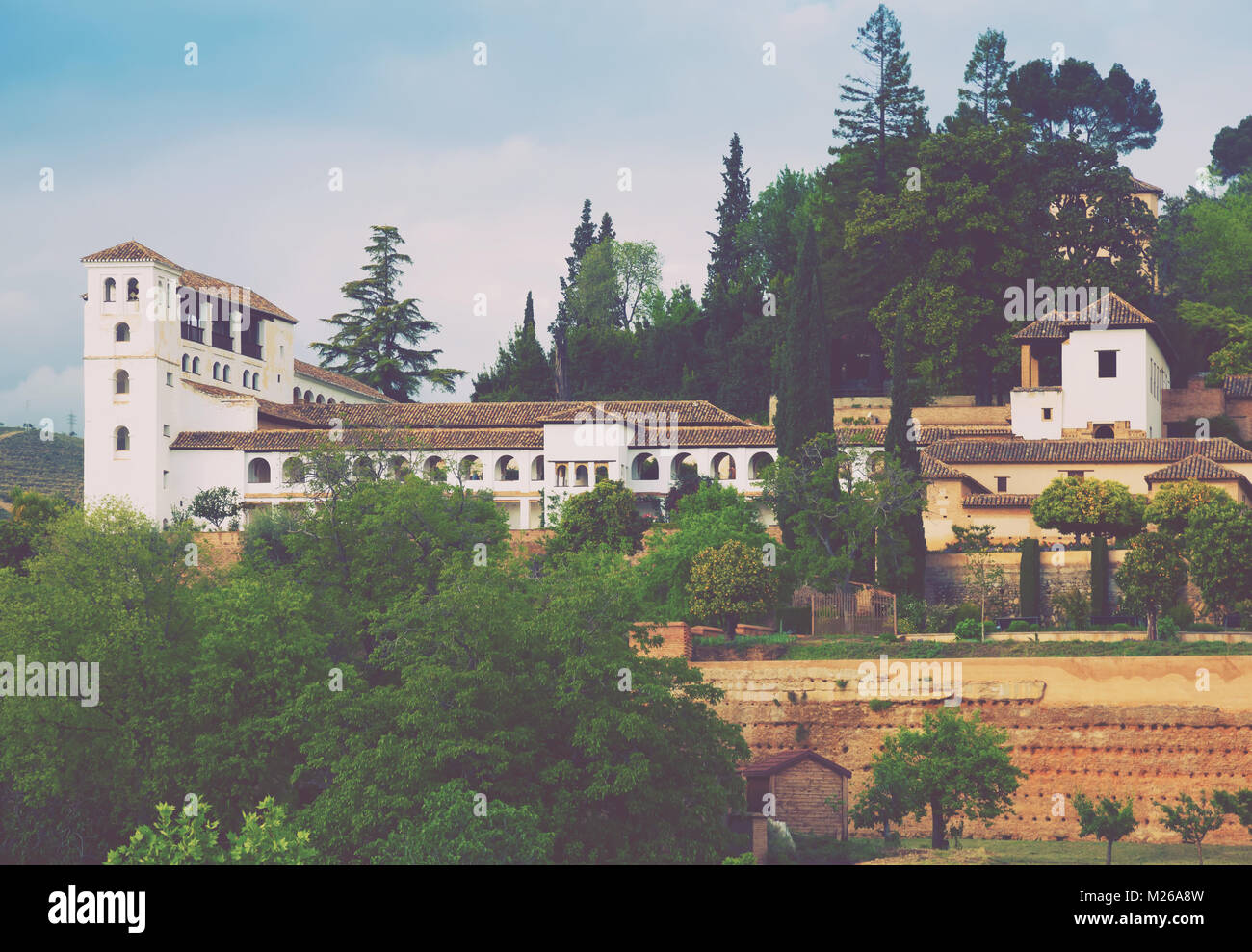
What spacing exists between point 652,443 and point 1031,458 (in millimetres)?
10760

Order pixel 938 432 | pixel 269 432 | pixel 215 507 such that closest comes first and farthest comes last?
1. pixel 938 432
2. pixel 215 507
3. pixel 269 432

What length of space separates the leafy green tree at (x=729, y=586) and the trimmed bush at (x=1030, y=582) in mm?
5191

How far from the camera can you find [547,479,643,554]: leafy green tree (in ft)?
132

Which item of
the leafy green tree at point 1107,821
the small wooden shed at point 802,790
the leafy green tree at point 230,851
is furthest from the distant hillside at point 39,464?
the leafy green tree at point 1107,821

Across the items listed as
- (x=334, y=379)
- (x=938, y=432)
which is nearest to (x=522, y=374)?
(x=334, y=379)

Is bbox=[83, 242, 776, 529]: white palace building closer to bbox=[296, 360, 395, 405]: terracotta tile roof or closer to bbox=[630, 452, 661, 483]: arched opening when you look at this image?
bbox=[630, 452, 661, 483]: arched opening

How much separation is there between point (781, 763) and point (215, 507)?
22.2 metres

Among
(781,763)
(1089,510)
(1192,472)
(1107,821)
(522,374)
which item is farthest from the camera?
(522,374)

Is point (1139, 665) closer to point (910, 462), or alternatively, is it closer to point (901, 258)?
point (910, 462)

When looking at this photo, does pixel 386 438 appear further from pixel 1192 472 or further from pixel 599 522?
pixel 1192 472

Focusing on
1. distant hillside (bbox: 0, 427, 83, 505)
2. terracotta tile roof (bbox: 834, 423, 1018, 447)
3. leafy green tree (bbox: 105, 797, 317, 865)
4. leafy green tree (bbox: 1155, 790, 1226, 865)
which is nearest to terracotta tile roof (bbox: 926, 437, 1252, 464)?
terracotta tile roof (bbox: 834, 423, 1018, 447)

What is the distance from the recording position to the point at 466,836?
21.8m

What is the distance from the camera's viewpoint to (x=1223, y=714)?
29.8 m
